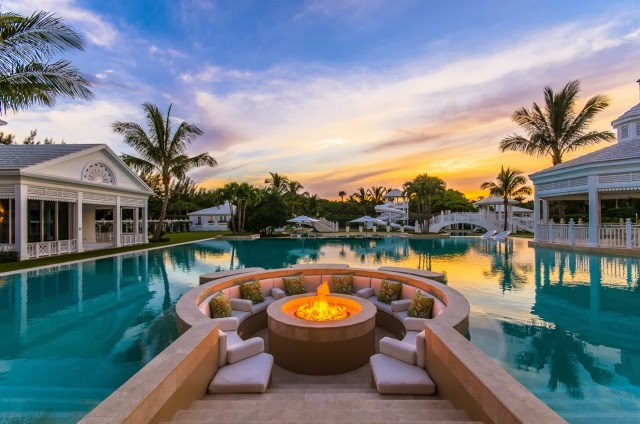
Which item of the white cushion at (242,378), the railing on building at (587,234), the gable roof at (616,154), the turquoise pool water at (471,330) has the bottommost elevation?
the turquoise pool water at (471,330)

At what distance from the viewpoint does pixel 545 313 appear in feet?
26.1

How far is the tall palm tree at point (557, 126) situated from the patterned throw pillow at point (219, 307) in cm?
2733

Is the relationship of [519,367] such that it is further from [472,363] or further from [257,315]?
[257,315]

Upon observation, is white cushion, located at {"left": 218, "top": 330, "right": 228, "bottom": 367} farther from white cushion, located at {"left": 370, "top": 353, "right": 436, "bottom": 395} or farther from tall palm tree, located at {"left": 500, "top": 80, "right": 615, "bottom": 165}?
tall palm tree, located at {"left": 500, "top": 80, "right": 615, "bottom": 165}

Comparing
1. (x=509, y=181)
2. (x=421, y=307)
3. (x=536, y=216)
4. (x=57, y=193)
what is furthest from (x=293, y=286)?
(x=509, y=181)

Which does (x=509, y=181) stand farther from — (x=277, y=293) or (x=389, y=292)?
(x=277, y=293)

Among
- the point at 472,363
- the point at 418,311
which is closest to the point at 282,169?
the point at 418,311

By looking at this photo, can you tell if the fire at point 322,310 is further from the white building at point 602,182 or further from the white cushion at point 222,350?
the white building at point 602,182

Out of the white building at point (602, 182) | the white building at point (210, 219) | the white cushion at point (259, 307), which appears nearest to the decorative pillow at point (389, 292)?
the white cushion at point (259, 307)

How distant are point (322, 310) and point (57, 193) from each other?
61.8 feet

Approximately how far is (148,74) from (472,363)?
21.7 m

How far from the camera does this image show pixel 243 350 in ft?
15.0

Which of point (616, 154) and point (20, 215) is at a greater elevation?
point (616, 154)

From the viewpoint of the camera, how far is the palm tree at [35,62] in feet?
35.0
